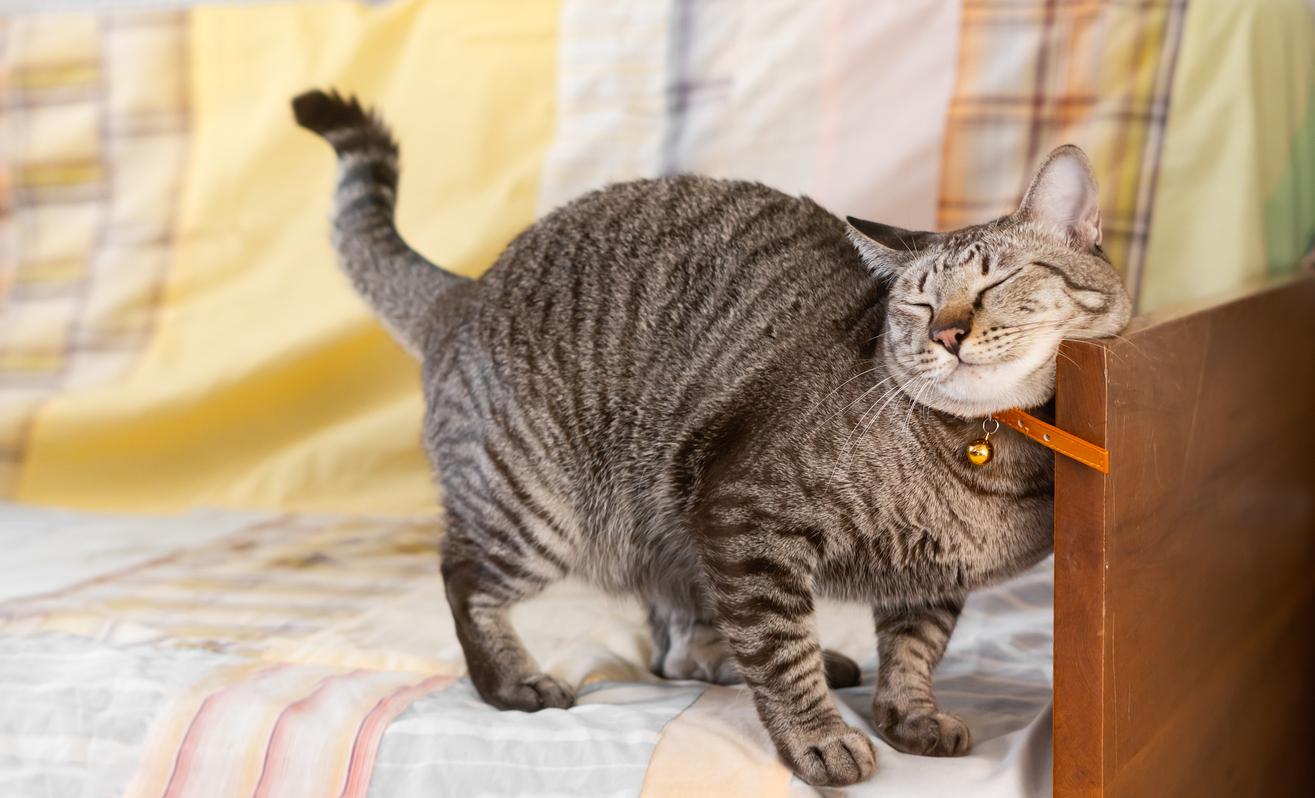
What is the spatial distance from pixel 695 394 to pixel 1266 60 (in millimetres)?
1106

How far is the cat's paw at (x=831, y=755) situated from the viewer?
3.92ft

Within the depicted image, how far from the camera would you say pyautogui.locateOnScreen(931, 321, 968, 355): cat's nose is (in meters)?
1.14

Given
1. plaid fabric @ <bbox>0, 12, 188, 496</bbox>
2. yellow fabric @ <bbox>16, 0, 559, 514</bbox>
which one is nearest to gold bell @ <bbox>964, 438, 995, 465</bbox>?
yellow fabric @ <bbox>16, 0, 559, 514</bbox>

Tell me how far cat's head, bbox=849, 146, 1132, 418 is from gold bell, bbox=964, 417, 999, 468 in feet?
0.07

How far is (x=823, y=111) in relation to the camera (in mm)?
2113

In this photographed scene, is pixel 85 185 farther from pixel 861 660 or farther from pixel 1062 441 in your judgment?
pixel 1062 441

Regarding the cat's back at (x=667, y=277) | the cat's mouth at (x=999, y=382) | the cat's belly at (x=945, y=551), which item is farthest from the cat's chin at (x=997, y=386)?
the cat's back at (x=667, y=277)

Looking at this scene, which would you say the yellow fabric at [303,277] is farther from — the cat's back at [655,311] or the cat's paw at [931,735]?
the cat's paw at [931,735]

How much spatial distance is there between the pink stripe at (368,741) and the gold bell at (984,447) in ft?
2.25

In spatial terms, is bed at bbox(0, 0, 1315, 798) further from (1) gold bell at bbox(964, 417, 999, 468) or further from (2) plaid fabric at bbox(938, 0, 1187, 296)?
(1) gold bell at bbox(964, 417, 999, 468)

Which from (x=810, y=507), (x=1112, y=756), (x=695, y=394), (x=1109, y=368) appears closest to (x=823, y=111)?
(x=695, y=394)

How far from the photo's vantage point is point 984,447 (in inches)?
47.8

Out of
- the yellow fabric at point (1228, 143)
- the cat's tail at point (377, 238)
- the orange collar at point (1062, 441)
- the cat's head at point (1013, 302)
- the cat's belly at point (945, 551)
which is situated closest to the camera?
the orange collar at point (1062, 441)

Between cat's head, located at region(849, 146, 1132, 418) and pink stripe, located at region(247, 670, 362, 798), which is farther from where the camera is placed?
pink stripe, located at region(247, 670, 362, 798)
